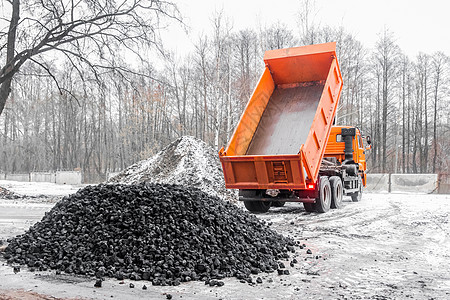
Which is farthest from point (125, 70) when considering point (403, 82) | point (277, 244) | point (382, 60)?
point (403, 82)

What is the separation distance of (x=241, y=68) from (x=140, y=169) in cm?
1957

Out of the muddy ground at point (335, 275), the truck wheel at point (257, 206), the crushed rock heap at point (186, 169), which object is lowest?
the muddy ground at point (335, 275)

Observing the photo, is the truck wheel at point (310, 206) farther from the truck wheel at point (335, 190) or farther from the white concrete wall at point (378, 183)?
the white concrete wall at point (378, 183)

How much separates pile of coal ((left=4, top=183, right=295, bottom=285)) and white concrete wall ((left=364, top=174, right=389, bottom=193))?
49.0 feet

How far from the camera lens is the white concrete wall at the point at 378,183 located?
19.9 meters

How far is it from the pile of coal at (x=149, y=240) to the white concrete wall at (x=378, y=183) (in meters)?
14.9

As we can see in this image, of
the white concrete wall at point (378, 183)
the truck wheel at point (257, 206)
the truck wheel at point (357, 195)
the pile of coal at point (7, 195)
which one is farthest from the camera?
the white concrete wall at point (378, 183)

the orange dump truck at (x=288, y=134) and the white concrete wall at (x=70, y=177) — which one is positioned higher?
the orange dump truck at (x=288, y=134)

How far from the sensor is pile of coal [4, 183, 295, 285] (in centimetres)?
496

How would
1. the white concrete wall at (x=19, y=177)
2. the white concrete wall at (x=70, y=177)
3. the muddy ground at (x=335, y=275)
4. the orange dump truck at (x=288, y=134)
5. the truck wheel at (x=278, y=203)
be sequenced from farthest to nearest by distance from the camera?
the white concrete wall at (x=19, y=177)
the white concrete wall at (x=70, y=177)
the truck wheel at (x=278, y=203)
the orange dump truck at (x=288, y=134)
the muddy ground at (x=335, y=275)

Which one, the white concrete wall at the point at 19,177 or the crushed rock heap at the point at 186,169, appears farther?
the white concrete wall at the point at 19,177

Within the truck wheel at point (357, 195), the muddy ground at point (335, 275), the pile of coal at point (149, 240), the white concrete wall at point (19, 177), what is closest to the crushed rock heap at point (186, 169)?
the truck wheel at point (357, 195)

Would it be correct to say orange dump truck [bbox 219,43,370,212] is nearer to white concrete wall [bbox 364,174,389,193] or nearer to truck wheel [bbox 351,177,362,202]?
truck wheel [bbox 351,177,362,202]

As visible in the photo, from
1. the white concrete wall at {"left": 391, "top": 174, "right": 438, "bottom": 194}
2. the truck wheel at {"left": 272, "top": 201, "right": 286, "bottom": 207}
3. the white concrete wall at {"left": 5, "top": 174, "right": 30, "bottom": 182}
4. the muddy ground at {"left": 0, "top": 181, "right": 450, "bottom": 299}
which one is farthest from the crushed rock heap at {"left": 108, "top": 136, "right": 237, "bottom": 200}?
the white concrete wall at {"left": 5, "top": 174, "right": 30, "bottom": 182}
